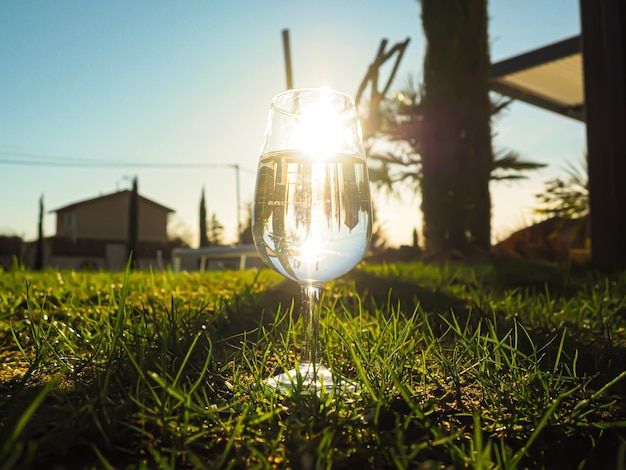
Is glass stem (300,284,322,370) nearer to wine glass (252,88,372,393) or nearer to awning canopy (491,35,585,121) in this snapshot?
wine glass (252,88,372,393)

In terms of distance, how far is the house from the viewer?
40.0m

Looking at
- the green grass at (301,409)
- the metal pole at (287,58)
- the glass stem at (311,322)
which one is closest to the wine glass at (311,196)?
the glass stem at (311,322)

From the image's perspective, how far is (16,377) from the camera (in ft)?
4.39

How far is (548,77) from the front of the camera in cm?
1372

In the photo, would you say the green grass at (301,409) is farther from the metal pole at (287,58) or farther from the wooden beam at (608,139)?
the metal pole at (287,58)

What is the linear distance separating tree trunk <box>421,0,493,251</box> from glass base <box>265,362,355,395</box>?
25.7ft

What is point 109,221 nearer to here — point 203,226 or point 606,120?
point 203,226

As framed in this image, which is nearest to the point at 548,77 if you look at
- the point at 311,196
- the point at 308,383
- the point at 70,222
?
the point at 311,196

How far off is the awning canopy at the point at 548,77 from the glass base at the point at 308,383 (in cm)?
1112

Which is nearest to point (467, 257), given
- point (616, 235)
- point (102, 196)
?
point (616, 235)

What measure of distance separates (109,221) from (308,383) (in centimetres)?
4584

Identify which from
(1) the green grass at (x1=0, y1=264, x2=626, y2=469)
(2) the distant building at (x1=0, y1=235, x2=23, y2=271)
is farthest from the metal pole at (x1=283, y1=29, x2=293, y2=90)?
(2) the distant building at (x1=0, y1=235, x2=23, y2=271)

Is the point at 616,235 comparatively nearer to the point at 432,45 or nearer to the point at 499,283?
the point at 499,283

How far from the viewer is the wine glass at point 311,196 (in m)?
1.37
